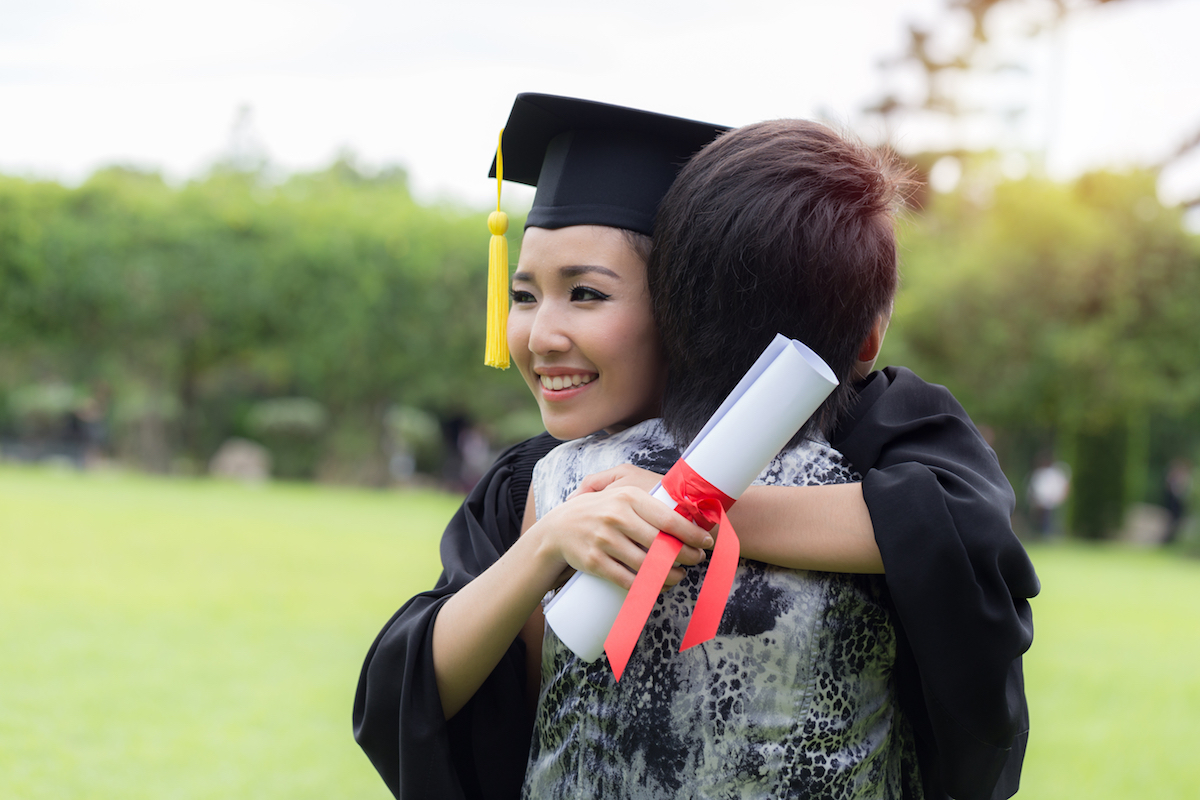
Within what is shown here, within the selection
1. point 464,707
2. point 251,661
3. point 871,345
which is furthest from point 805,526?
point 251,661

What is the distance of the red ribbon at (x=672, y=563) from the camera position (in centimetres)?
108

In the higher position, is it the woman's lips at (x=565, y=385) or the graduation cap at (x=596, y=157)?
the graduation cap at (x=596, y=157)

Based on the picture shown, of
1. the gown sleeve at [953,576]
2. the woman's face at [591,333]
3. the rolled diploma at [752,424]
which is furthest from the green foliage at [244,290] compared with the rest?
the rolled diploma at [752,424]

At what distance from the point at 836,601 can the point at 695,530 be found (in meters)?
0.24

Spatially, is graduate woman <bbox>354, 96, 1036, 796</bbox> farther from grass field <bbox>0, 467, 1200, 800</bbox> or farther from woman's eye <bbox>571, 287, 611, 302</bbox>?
grass field <bbox>0, 467, 1200, 800</bbox>

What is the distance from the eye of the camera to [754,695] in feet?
3.95

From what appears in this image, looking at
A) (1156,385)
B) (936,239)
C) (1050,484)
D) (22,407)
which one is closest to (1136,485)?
(1050,484)

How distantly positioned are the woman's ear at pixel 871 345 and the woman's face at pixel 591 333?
0.87ft

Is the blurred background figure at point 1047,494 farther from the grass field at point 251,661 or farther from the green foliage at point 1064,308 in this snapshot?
the grass field at point 251,661

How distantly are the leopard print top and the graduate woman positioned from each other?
67mm

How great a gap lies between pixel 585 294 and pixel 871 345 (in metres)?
0.39

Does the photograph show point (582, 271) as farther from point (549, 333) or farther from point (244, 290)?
point (244, 290)

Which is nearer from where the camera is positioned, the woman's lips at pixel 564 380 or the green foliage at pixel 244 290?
the woman's lips at pixel 564 380

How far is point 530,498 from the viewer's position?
4.95 feet
